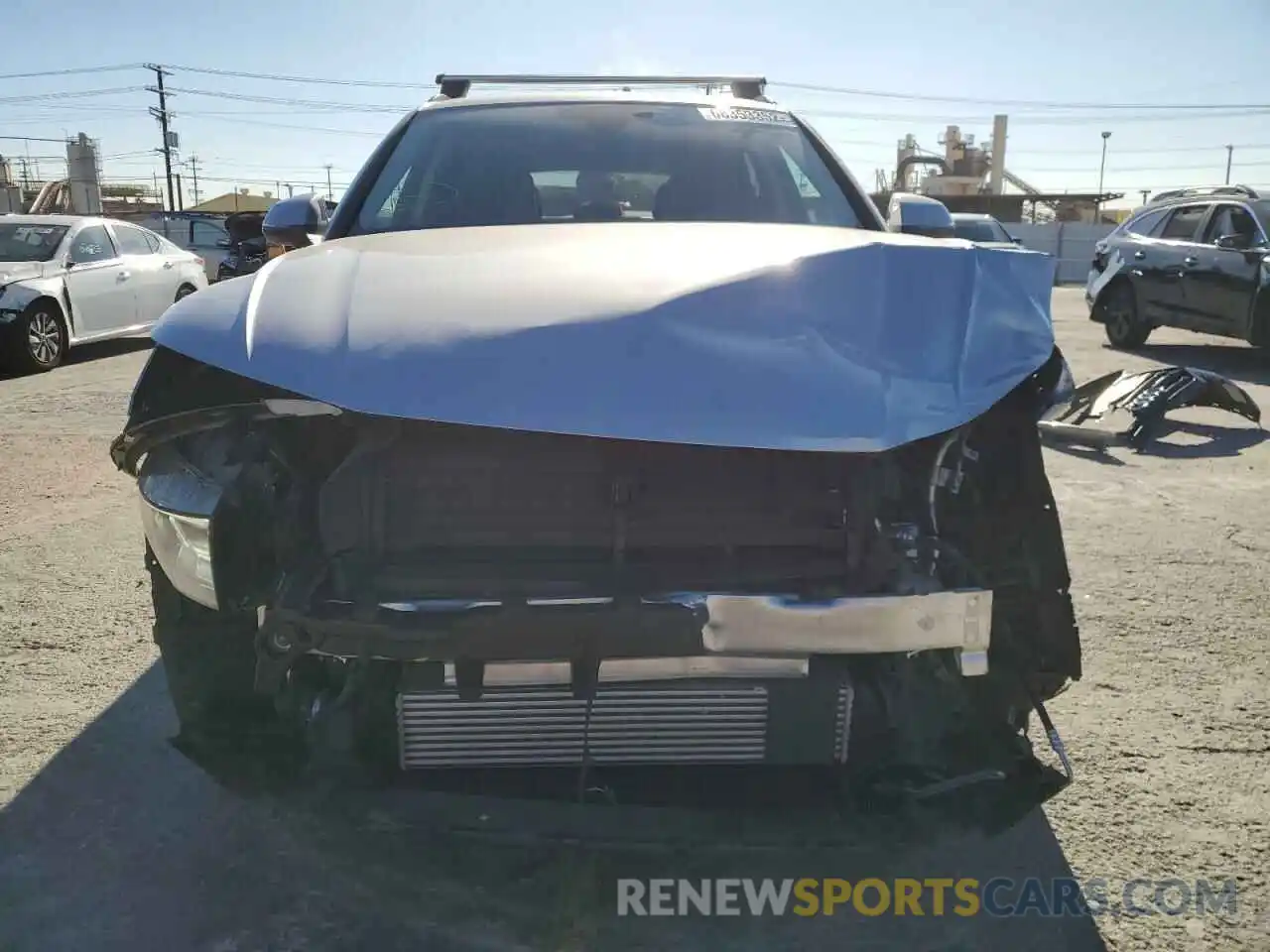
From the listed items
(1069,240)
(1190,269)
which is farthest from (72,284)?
(1069,240)

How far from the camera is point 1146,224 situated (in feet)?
37.3

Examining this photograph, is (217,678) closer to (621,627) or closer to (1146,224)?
(621,627)

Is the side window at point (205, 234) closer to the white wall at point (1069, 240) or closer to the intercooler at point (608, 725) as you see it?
the intercooler at point (608, 725)

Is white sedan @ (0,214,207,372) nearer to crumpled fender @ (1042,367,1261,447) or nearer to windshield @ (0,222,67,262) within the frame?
windshield @ (0,222,67,262)

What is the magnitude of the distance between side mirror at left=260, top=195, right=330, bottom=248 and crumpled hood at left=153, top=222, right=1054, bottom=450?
4.25 ft

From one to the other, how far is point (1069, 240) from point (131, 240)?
30.6m

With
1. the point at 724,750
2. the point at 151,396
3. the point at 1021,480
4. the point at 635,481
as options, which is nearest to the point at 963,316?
the point at 1021,480

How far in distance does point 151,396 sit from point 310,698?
0.68 metres

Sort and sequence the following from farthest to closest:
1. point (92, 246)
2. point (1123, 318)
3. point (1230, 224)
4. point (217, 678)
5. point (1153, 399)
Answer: point (1123, 318) → point (92, 246) → point (1230, 224) → point (1153, 399) → point (217, 678)

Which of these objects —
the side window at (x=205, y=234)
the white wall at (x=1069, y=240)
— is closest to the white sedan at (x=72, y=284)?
the side window at (x=205, y=234)

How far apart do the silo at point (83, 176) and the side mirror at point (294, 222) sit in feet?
145

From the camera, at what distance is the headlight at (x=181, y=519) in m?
1.78

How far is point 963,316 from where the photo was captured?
6.26 feet

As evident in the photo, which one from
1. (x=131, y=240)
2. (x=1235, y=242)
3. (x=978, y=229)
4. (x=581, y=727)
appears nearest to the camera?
(x=581, y=727)
